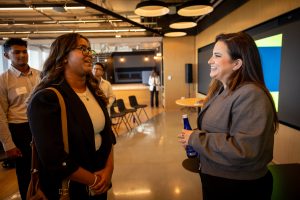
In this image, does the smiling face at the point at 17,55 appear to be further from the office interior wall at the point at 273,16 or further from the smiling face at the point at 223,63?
the office interior wall at the point at 273,16

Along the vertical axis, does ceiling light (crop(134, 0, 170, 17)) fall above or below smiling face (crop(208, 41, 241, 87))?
above

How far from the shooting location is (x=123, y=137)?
17.1 ft

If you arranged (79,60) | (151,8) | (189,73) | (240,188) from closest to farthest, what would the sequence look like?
(240,188), (79,60), (151,8), (189,73)

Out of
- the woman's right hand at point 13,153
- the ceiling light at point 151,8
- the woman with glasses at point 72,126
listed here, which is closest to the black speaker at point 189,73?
the ceiling light at point 151,8

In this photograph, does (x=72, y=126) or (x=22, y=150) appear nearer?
(x=72, y=126)

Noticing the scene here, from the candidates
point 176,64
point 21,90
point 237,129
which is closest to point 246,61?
point 237,129

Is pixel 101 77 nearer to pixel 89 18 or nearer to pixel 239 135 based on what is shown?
pixel 239 135

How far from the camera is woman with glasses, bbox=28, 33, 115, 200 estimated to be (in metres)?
1.10

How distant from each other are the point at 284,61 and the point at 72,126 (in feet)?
10.4

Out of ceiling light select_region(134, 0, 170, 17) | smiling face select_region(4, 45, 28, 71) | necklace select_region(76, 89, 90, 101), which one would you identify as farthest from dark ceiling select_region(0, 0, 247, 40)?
necklace select_region(76, 89, 90, 101)

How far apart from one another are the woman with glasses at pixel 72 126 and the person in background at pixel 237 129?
0.57 m

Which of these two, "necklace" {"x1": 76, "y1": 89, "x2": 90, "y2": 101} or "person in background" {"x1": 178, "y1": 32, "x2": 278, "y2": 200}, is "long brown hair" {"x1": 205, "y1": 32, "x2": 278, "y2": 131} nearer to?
"person in background" {"x1": 178, "y1": 32, "x2": 278, "y2": 200}

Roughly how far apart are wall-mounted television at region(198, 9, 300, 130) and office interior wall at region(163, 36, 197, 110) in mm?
4861

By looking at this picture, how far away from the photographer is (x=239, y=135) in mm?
1063
